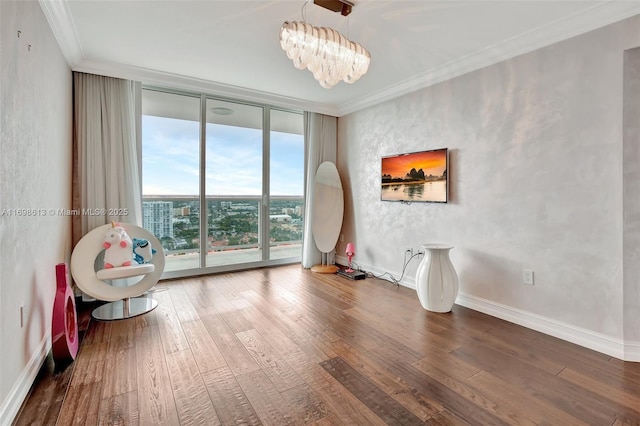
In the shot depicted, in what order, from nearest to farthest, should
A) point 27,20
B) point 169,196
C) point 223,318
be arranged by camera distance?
point 27,20 → point 223,318 → point 169,196

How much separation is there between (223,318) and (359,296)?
1479 millimetres

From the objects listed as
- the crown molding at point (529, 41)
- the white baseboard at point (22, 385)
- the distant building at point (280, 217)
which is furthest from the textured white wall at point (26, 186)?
the crown molding at point (529, 41)

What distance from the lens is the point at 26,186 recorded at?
1914 millimetres

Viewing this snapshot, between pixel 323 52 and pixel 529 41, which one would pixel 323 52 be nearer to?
pixel 323 52

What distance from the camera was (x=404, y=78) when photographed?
3.68 meters

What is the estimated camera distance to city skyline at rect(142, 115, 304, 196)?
402 cm

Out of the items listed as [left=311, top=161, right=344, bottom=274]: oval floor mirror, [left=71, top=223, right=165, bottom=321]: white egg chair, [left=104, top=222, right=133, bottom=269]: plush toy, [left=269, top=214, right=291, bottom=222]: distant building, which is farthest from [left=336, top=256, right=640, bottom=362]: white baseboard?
[left=104, top=222, right=133, bottom=269]: plush toy

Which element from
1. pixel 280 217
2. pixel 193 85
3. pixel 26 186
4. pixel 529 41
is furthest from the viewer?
pixel 280 217

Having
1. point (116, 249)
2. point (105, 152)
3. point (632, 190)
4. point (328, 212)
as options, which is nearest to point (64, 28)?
point (105, 152)

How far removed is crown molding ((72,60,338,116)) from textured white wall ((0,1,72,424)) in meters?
0.70

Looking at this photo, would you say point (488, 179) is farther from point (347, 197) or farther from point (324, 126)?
point (324, 126)

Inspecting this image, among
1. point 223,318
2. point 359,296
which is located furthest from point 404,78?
point 223,318

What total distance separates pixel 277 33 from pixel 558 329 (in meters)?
3.38

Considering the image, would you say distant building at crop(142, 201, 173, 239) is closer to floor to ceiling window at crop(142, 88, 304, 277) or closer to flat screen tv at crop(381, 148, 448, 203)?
floor to ceiling window at crop(142, 88, 304, 277)
